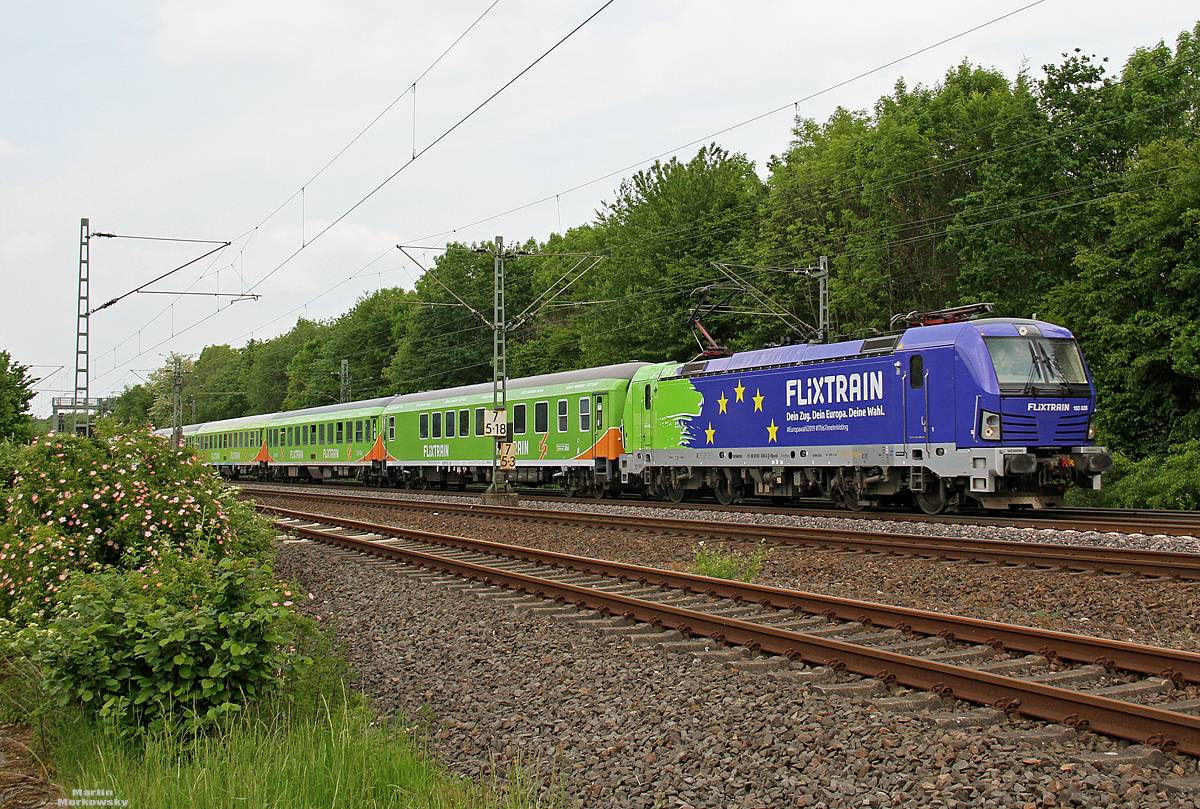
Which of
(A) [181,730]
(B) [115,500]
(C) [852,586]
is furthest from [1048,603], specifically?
(B) [115,500]

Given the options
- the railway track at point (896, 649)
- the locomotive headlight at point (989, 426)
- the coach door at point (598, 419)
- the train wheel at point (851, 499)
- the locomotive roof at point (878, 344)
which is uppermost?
the locomotive roof at point (878, 344)

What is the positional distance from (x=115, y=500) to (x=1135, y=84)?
32191 millimetres

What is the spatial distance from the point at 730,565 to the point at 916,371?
6954 millimetres

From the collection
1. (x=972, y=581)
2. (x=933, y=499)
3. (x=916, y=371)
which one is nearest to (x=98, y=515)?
(x=972, y=581)

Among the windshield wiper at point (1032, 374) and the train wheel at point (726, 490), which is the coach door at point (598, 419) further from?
the windshield wiper at point (1032, 374)

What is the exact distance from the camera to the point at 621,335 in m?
41.9

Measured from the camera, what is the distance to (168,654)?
5164 millimetres

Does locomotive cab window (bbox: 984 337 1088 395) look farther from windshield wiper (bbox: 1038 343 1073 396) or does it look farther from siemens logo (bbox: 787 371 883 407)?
siemens logo (bbox: 787 371 883 407)

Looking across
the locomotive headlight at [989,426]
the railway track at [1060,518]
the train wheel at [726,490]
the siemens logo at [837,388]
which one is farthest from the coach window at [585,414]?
the locomotive headlight at [989,426]

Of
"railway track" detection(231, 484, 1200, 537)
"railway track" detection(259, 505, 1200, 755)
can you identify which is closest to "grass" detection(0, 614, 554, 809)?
"railway track" detection(259, 505, 1200, 755)

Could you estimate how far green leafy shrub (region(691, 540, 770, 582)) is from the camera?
10.8 meters

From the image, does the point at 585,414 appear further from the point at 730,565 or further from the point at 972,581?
the point at 972,581

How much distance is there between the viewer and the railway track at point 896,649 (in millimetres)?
5367

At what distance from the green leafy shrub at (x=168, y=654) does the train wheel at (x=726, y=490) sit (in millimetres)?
15711
